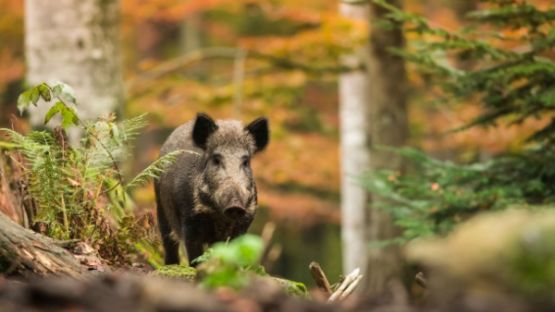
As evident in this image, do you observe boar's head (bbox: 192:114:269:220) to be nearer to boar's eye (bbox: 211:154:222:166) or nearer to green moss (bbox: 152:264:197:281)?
boar's eye (bbox: 211:154:222:166)

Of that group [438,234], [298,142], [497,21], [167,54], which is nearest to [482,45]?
[497,21]

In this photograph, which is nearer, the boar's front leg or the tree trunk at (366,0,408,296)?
the boar's front leg

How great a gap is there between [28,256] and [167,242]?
2.87 m

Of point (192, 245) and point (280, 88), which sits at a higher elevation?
point (192, 245)

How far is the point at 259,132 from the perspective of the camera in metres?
6.20

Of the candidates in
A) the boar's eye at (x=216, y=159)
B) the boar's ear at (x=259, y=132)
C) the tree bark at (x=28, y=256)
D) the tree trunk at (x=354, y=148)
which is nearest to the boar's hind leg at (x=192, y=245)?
the boar's eye at (x=216, y=159)

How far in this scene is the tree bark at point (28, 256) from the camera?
157 inches

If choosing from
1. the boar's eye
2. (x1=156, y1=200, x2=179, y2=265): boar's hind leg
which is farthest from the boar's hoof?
(x1=156, y1=200, x2=179, y2=265): boar's hind leg

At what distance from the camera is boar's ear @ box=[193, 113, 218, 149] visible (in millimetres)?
5918

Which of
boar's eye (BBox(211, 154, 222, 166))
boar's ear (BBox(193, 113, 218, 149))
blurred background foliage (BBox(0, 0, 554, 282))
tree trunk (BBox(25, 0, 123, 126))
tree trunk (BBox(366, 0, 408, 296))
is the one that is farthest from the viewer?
blurred background foliage (BBox(0, 0, 554, 282))

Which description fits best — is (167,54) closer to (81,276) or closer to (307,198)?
(307,198)

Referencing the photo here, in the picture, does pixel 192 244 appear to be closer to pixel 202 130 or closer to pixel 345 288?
pixel 202 130

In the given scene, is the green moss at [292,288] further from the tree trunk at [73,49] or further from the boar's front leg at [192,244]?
the tree trunk at [73,49]

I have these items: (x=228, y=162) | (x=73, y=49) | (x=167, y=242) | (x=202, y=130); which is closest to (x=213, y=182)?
(x=228, y=162)
